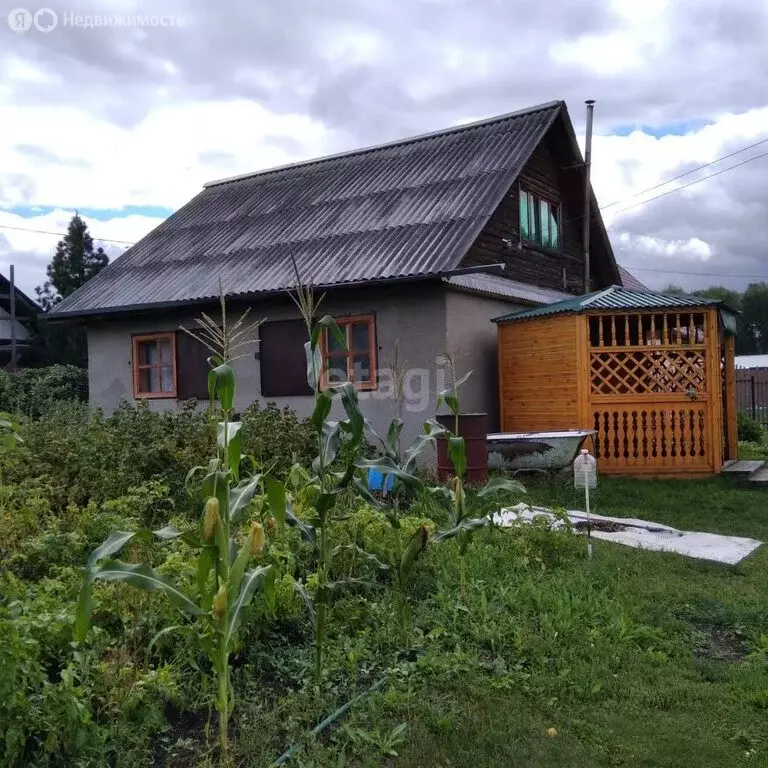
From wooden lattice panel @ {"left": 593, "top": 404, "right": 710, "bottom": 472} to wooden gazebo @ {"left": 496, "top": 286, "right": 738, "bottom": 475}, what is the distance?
0.01 metres

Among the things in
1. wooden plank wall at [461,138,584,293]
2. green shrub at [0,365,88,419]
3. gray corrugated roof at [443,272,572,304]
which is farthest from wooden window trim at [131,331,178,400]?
wooden plank wall at [461,138,584,293]

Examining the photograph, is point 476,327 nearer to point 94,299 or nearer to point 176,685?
point 94,299

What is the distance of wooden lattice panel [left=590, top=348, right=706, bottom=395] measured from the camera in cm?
1053

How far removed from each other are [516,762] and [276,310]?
1028 cm

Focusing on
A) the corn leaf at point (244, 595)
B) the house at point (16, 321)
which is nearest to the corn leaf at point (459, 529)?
the corn leaf at point (244, 595)

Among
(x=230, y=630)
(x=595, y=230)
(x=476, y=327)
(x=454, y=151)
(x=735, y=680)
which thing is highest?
(x=454, y=151)

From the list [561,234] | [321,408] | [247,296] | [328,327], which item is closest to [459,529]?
[321,408]

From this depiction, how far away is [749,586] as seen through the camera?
5566mm

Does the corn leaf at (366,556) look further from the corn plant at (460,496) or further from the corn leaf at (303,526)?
the corn plant at (460,496)

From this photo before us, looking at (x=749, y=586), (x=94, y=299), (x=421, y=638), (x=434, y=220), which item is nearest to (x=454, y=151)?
(x=434, y=220)

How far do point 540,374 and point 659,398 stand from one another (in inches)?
68.2

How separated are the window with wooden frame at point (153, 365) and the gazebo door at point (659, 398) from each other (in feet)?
25.7

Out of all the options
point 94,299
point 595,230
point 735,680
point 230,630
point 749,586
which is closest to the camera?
point 230,630

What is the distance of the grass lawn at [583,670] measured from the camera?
3.24 metres
